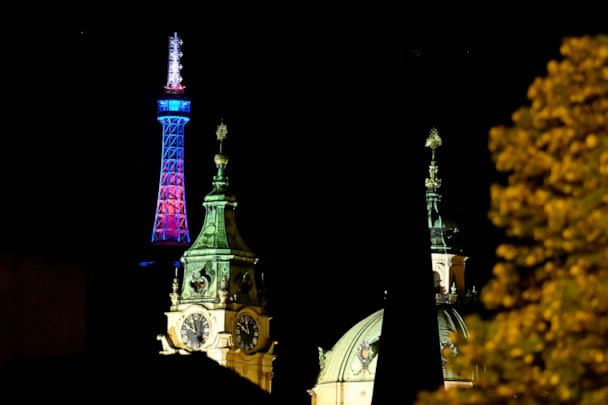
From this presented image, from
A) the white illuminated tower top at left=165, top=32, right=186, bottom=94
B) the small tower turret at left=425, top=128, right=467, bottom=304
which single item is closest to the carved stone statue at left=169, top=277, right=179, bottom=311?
the small tower turret at left=425, top=128, right=467, bottom=304

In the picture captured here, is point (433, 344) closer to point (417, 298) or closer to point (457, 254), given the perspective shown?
point (417, 298)

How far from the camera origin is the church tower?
10512 cm

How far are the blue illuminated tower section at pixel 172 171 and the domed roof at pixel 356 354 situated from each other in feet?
94.8

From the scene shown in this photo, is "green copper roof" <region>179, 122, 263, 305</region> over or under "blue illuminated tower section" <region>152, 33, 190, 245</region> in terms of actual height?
under

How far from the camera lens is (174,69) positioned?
148 metres

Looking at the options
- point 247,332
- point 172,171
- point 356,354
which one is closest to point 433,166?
point 356,354

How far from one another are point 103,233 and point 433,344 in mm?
21377

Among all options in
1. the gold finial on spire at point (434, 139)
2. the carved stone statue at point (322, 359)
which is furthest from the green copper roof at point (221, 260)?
the gold finial on spire at point (434, 139)

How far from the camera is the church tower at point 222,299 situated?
105m

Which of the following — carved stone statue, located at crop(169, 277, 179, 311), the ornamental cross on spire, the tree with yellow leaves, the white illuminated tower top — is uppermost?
the white illuminated tower top

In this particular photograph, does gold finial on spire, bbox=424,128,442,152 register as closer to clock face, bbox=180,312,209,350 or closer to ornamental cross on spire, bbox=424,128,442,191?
ornamental cross on spire, bbox=424,128,442,191

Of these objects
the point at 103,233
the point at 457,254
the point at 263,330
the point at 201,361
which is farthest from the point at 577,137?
the point at 457,254

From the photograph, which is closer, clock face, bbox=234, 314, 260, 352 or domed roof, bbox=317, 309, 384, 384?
clock face, bbox=234, 314, 260, 352

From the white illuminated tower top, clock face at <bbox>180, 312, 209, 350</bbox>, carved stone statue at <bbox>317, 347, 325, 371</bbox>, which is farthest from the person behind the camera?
the white illuminated tower top
